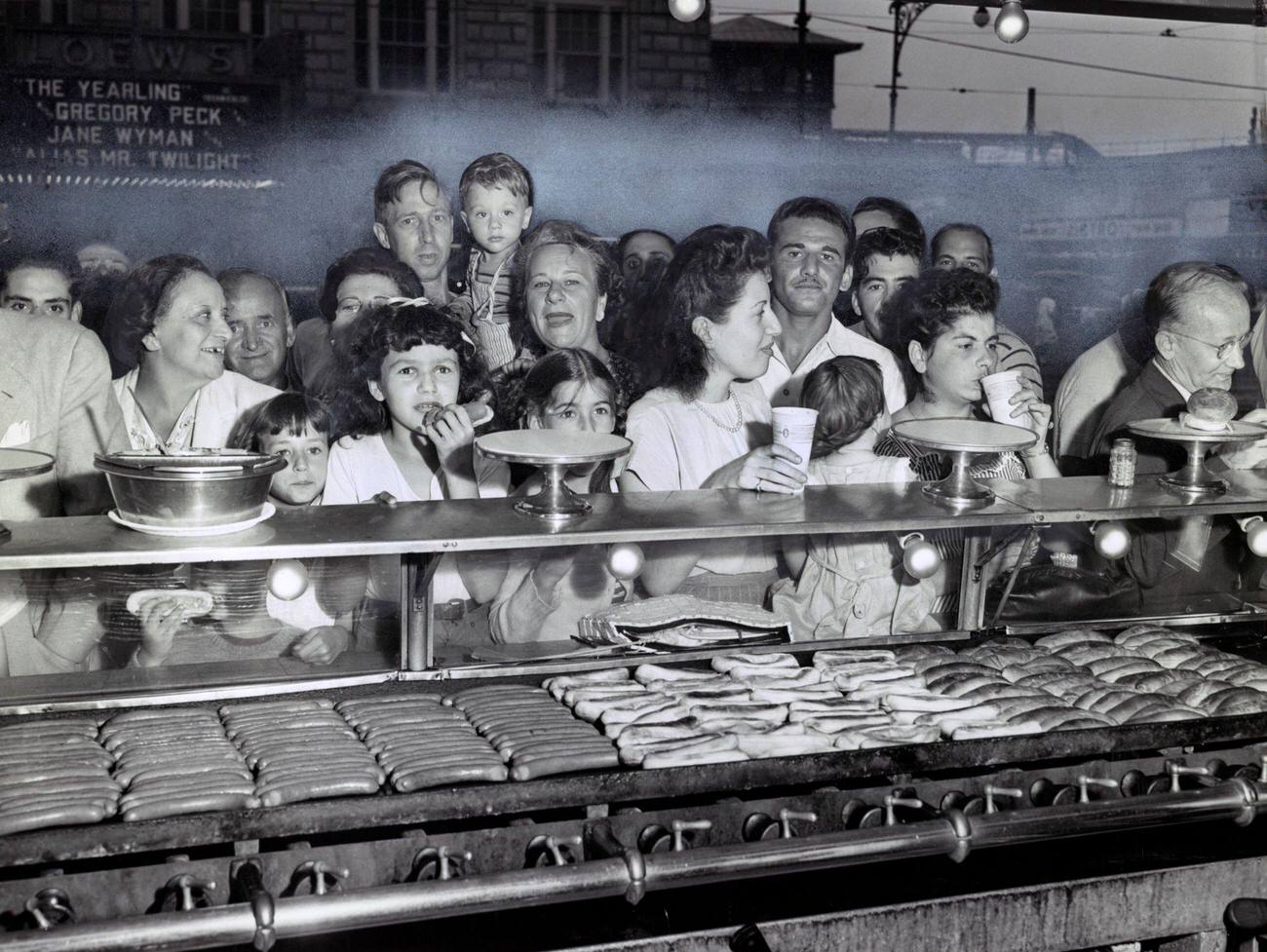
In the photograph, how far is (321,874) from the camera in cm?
321

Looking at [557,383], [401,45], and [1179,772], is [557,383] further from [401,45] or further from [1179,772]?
[1179,772]

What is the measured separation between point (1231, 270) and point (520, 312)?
11.5 ft

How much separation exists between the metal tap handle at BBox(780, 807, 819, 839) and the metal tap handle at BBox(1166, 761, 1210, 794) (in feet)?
3.87

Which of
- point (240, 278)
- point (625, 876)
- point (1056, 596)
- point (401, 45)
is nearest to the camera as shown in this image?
point (625, 876)

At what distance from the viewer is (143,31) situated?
4812 millimetres

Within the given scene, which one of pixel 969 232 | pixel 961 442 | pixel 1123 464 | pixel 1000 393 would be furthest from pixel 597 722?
pixel 969 232

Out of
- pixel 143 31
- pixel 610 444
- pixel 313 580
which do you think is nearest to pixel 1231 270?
pixel 610 444

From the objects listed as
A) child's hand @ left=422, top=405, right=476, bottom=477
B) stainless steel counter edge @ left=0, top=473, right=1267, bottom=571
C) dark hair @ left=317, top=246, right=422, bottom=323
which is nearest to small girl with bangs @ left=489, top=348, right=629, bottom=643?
child's hand @ left=422, top=405, right=476, bottom=477

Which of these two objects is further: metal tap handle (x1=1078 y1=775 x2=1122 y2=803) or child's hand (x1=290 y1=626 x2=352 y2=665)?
child's hand (x1=290 y1=626 x2=352 y2=665)

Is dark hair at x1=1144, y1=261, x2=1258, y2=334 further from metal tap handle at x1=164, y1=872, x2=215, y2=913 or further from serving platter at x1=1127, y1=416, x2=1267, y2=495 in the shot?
metal tap handle at x1=164, y1=872, x2=215, y2=913

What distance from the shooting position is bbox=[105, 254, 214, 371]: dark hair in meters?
4.86

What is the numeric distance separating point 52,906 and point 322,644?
153 centimetres

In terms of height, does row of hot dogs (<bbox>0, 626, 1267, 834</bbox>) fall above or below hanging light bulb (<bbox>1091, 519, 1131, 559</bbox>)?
below

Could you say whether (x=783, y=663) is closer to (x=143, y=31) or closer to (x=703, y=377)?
(x=703, y=377)
